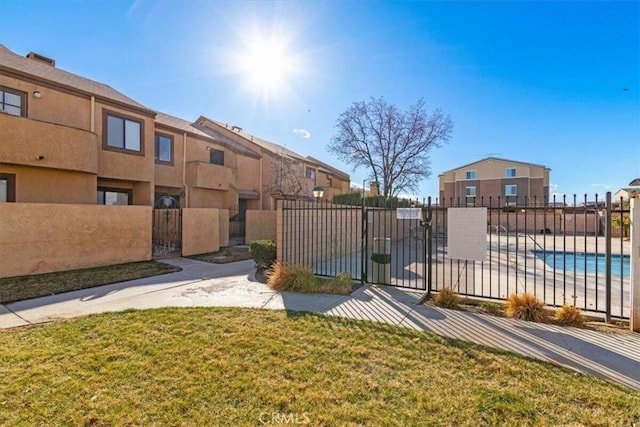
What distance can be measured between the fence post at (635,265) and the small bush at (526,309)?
1.18m

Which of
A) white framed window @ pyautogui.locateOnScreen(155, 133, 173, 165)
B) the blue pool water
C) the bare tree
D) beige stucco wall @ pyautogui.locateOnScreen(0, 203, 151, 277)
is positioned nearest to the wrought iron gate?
beige stucco wall @ pyautogui.locateOnScreen(0, 203, 151, 277)

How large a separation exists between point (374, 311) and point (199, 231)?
10200mm

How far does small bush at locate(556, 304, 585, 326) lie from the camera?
5020mm

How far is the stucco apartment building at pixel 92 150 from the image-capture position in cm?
1102

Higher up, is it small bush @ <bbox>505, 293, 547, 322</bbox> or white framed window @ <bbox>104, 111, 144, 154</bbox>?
white framed window @ <bbox>104, 111, 144, 154</bbox>

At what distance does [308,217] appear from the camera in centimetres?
1046

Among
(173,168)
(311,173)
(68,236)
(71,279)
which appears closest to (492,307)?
(71,279)

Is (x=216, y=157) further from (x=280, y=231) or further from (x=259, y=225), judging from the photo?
(x=280, y=231)

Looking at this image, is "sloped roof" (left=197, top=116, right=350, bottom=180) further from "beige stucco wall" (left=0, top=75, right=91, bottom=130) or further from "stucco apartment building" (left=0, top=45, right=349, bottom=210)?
"beige stucco wall" (left=0, top=75, right=91, bottom=130)

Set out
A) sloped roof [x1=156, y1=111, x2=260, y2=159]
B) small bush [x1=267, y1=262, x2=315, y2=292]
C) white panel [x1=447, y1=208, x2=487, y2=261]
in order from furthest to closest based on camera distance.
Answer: sloped roof [x1=156, y1=111, x2=260, y2=159]
small bush [x1=267, y1=262, x2=315, y2=292]
white panel [x1=447, y1=208, x2=487, y2=261]

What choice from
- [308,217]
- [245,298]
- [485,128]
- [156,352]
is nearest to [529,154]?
[485,128]

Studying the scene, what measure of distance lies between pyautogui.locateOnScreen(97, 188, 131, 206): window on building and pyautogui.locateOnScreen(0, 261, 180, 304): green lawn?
6.25 meters

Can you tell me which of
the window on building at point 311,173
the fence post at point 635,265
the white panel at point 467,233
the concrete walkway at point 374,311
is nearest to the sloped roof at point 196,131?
the window on building at point 311,173

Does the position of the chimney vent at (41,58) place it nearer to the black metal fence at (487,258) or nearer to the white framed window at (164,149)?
the white framed window at (164,149)
